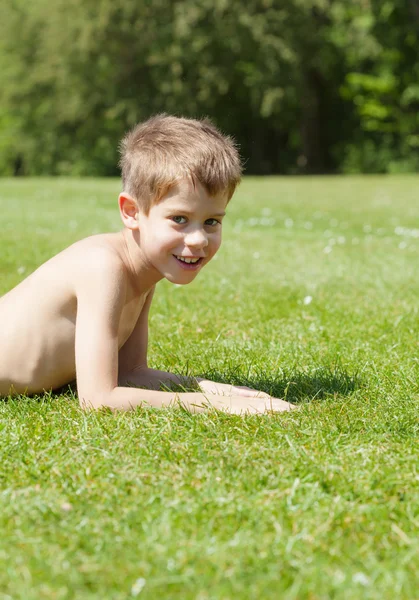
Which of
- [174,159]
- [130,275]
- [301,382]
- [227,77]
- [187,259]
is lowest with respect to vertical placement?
[301,382]

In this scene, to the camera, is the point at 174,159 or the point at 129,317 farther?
the point at 129,317

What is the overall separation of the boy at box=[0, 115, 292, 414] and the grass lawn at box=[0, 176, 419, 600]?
113mm

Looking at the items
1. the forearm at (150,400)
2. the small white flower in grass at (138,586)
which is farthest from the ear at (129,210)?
the small white flower in grass at (138,586)

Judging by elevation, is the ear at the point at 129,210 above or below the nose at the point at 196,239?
above

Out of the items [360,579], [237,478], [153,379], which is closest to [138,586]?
[360,579]

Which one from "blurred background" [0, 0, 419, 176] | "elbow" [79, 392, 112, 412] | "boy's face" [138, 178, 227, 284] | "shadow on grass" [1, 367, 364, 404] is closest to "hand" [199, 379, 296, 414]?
"shadow on grass" [1, 367, 364, 404]

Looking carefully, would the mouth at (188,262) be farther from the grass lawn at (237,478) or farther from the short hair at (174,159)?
the grass lawn at (237,478)

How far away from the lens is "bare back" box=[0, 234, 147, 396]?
3309mm

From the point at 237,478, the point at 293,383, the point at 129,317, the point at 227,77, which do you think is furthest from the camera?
the point at 227,77

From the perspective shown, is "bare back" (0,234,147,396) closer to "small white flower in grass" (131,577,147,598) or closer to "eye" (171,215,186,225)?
"eye" (171,215,186,225)

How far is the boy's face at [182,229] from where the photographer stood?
3.06m

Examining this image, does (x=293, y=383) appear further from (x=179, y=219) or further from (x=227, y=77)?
(x=227, y=77)

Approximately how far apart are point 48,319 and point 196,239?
0.76 metres

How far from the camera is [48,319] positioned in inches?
132
